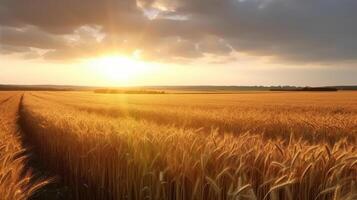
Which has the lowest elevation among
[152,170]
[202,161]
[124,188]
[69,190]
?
[69,190]

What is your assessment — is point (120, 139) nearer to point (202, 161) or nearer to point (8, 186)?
point (202, 161)

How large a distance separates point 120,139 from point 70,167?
162 centimetres

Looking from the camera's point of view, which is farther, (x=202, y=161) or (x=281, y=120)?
(x=281, y=120)

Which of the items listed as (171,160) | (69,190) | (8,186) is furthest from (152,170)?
(69,190)

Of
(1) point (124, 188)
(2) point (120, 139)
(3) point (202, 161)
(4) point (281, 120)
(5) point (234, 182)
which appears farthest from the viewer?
(4) point (281, 120)

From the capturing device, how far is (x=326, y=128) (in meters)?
10.8

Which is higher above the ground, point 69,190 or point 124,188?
point 124,188

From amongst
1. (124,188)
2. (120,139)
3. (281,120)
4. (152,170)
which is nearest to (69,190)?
(120,139)

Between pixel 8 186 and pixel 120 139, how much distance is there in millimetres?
3314

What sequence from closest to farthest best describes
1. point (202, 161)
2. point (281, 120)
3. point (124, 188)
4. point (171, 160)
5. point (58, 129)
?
point (202, 161)
point (171, 160)
point (124, 188)
point (58, 129)
point (281, 120)

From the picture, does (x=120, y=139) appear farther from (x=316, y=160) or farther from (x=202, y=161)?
(x=316, y=160)

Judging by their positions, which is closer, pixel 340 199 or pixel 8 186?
pixel 340 199

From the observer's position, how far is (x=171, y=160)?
5.19 meters

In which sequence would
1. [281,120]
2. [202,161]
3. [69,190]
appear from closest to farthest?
1. [202,161]
2. [69,190]
3. [281,120]
